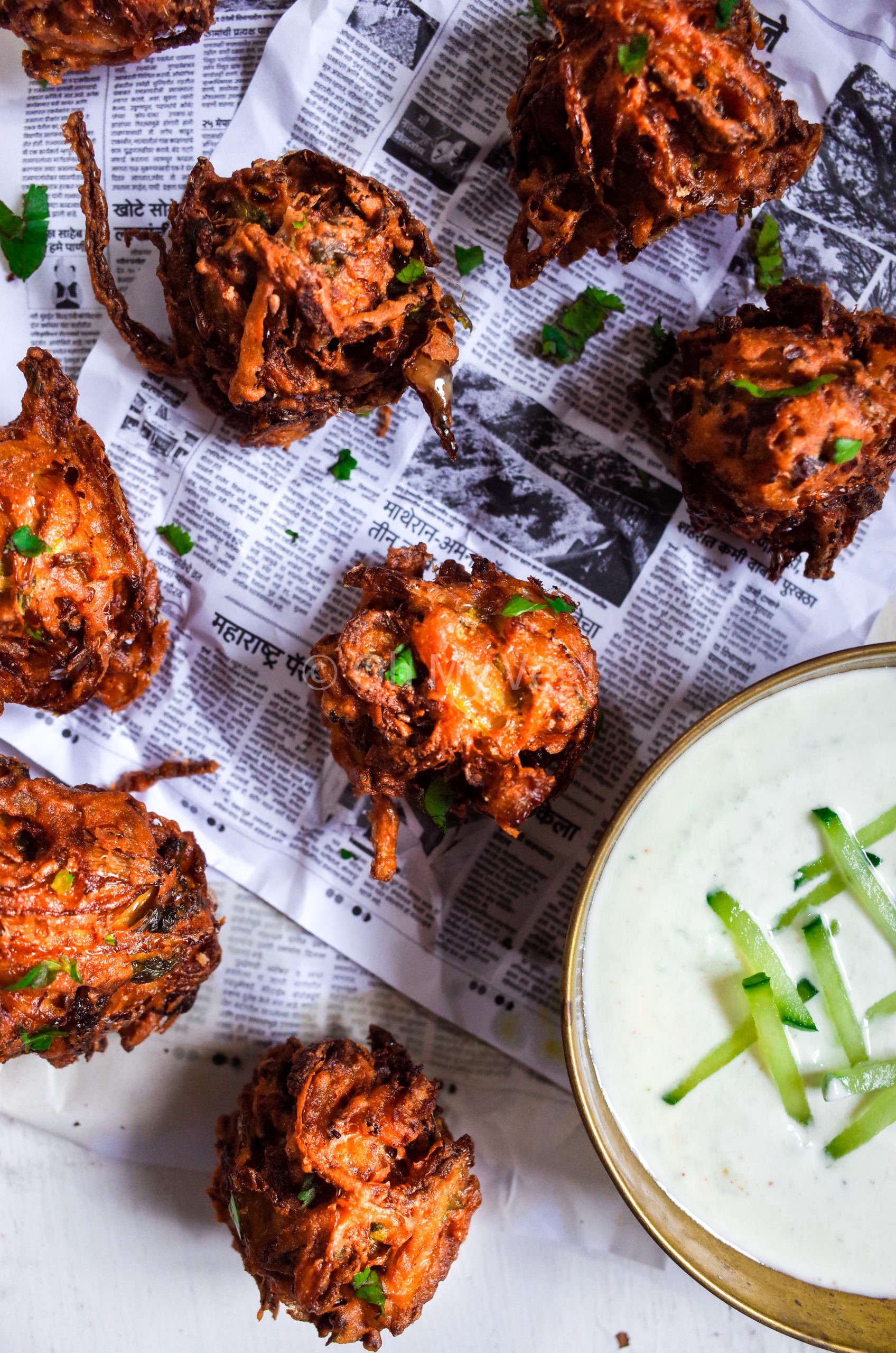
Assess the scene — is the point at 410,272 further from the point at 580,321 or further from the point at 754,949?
the point at 754,949

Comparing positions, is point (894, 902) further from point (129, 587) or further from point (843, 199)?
point (129, 587)

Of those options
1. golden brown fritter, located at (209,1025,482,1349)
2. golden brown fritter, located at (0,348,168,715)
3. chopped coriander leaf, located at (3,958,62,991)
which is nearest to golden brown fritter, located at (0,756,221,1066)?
chopped coriander leaf, located at (3,958,62,991)

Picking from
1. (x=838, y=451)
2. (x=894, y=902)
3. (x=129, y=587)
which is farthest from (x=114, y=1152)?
(x=838, y=451)

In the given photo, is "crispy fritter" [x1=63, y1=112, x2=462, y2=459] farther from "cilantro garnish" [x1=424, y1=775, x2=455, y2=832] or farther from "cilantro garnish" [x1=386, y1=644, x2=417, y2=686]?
"cilantro garnish" [x1=424, y1=775, x2=455, y2=832]

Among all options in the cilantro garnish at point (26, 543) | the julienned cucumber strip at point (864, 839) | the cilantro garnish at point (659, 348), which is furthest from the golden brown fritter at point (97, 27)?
the julienned cucumber strip at point (864, 839)

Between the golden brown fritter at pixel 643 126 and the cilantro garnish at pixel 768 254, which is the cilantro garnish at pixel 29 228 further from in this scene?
the cilantro garnish at pixel 768 254

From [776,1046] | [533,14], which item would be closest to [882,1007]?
[776,1046]
